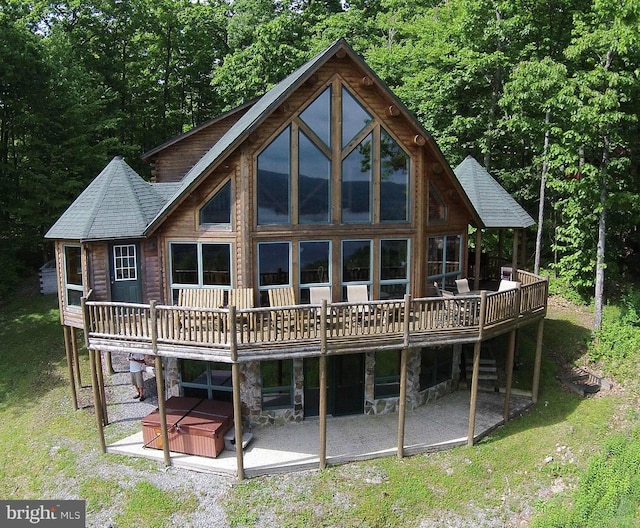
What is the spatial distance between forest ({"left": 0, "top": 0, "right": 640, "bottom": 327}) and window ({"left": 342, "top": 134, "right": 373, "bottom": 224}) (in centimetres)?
792

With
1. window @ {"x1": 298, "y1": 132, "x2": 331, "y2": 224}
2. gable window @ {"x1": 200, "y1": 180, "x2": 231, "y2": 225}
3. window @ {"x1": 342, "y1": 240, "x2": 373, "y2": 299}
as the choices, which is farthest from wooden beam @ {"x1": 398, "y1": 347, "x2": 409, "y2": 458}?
gable window @ {"x1": 200, "y1": 180, "x2": 231, "y2": 225}

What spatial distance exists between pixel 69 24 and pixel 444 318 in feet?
98.3

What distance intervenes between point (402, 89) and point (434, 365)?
1750cm

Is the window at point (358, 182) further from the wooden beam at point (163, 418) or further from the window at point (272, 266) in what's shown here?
the wooden beam at point (163, 418)

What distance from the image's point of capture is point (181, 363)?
13.1m

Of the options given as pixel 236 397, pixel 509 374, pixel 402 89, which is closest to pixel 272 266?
pixel 236 397

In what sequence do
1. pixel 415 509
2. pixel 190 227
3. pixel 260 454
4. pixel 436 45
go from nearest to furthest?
pixel 415 509 → pixel 260 454 → pixel 190 227 → pixel 436 45

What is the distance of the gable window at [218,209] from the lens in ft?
38.5

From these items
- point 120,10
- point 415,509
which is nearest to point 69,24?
point 120,10

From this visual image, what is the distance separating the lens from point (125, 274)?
12469 mm

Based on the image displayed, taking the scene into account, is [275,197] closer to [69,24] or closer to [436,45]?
[436,45]

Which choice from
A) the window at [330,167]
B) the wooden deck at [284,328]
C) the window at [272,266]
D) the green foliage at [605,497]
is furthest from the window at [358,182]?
the green foliage at [605,497]

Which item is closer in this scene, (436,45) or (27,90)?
(27,90)

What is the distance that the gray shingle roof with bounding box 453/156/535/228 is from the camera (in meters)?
15.4
